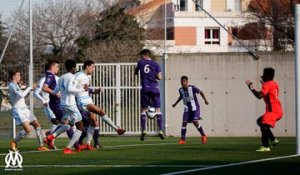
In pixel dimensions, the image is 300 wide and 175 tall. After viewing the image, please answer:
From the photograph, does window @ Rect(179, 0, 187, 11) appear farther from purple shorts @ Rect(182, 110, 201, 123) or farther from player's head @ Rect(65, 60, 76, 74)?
player's head @ Rect(65, 60, 76, 74)

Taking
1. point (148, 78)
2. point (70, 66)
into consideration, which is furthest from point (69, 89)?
point (148, 78)

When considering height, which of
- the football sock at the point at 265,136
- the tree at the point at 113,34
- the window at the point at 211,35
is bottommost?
the football sock at the point at 265,136

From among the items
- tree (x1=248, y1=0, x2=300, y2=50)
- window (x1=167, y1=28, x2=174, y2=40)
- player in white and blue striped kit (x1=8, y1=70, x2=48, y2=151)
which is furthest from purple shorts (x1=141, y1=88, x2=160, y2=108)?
window (x1=167, y1=28, x2=174, y2=40)

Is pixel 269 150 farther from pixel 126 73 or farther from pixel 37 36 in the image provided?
pixel 37 36

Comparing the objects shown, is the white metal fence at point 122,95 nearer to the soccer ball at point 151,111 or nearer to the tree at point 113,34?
the soccer ball at point 151,111

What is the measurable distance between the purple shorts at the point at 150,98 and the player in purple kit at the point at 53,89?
2.36 metres

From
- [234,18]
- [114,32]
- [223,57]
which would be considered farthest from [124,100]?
[234,18]

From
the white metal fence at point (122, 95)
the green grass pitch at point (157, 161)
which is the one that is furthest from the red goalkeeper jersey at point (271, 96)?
the white metal fence at point (122, 95)

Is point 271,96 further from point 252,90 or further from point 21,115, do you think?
point 21,115

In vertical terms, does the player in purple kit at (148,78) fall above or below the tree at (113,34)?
below

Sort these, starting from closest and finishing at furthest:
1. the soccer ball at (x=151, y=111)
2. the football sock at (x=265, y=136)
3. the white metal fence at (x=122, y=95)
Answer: the football sock at (x=265, y=136) < the soccer ball at (x=151, y=111) < the white metal fence at (x=122, y=95)

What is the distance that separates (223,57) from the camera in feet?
107

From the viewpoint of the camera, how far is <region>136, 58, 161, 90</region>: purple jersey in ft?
72.9

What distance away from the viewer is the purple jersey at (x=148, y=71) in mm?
22234
